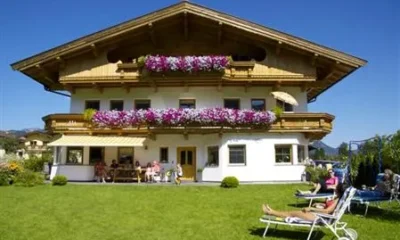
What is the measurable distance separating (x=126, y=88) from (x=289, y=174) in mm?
11646

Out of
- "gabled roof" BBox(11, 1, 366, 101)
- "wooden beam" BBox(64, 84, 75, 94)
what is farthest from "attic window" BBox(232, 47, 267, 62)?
"wooden beam" BBox(64, 84, 75, 94)

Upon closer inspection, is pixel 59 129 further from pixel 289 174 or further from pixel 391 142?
pixel 391 142

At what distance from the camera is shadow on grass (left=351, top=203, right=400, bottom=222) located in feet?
37.6

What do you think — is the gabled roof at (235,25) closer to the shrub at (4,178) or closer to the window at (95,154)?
the window at (95,154)

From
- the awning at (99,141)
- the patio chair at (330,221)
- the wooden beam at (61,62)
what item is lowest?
the patio chair at (330,221)

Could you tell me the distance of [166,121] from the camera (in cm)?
2408

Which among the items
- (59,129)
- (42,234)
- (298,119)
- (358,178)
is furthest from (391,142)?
(59,129)

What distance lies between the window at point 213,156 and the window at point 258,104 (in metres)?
3.79

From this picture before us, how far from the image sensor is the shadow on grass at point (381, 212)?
11459 mm

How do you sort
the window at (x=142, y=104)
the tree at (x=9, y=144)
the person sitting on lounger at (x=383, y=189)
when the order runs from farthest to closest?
the tree at (x=9, y=144)
the window at (x=142, y=104)
the person sitting on lounger at (x=383, y=189)

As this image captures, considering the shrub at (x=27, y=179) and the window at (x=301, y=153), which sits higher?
the window at (x=301, y=153)

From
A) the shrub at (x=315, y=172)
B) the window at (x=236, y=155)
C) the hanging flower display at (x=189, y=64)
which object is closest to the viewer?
the shrub at (x=315, y=172)

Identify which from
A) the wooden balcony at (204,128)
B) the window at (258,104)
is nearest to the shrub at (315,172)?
the wooden balcony at (204,128)

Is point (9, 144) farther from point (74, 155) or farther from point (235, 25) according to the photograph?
point (235, 25)
